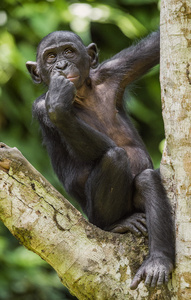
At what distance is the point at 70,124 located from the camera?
411cm

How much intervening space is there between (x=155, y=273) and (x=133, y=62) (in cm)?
219

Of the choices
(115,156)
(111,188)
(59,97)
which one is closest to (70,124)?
(59,97)

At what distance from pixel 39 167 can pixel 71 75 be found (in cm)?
289

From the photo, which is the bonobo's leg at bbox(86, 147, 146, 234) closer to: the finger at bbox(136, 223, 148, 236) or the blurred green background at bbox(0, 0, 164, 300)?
the finger at bbox(136, 223, 148, 236)

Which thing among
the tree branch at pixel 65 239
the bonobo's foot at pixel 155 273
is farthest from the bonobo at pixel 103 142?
the tree branch at pixel 65 239

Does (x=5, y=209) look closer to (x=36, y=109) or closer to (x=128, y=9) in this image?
(x=36, y=109)

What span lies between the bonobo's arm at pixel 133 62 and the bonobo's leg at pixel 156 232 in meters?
1.22

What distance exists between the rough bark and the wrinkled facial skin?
133 cm

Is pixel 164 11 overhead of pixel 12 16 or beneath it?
beneath

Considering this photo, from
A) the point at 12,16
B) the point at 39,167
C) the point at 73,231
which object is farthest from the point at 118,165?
the point at 12,16

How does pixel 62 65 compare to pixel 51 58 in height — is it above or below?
below

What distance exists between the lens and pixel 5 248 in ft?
23.6

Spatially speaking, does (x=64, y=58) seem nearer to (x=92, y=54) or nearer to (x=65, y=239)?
(x=92, y=54)

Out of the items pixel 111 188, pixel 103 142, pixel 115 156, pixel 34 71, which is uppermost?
pixel 34 71
